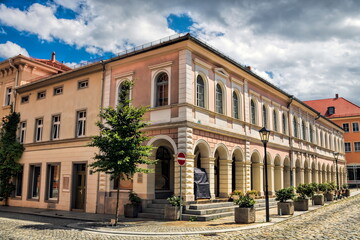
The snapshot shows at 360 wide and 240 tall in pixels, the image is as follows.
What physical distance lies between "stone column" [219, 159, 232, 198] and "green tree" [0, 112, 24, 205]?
15.3m

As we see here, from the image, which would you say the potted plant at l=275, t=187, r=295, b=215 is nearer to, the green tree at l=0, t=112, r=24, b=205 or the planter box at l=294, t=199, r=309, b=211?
the planter box at l=294, t=199, r=309, b=211

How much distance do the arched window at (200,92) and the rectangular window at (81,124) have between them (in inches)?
317

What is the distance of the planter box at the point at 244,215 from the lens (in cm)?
1385

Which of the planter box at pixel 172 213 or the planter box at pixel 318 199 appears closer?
the planter box at pixel 172 213

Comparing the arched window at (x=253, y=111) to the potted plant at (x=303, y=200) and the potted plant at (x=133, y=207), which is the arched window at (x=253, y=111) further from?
the potted plant at (x=133, y=207)

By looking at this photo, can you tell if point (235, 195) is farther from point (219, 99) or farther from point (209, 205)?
point (219, 99)

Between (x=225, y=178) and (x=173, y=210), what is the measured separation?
543 cm

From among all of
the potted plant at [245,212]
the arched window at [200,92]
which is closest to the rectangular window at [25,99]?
the arched window at [200,92]

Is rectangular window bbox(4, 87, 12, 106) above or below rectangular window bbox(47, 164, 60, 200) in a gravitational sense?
above

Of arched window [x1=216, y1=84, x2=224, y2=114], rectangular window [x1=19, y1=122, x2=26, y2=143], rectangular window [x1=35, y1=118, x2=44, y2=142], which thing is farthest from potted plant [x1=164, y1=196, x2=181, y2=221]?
rectangular window [x1=19, y1=122, x2=26, y2=143]

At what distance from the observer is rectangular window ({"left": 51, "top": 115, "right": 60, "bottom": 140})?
76.1 feet

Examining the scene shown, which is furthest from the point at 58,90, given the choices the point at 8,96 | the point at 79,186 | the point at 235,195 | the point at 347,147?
the point at 347,147

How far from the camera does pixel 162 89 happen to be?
18.5 meters

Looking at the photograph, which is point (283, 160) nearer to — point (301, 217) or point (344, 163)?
point (301, 217)
